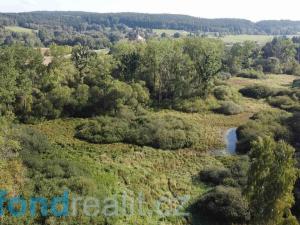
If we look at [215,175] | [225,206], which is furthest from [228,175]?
[225,206]

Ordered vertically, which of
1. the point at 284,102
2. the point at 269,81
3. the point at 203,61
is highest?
the point at 203,61

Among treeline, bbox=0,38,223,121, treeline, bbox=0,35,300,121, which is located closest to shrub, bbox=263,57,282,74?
treeline, bbox=0,35,300,121

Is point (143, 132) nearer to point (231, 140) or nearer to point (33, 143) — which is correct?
point (231, 140)

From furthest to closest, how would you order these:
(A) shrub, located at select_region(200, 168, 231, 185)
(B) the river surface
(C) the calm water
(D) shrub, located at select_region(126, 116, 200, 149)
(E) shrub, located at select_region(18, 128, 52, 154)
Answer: (C) the calm water, (D) shrub, located at select_region(126, 116, 200, 149), (B) the river surface, (E) shrub, located at select_region(18, 128, 52, 154), (A) shrub, located at select_region(200, 168, 231, 185)

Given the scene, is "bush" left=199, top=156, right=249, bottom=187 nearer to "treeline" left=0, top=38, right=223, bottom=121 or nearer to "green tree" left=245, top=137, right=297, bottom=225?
"green tree" left=245, top=137, right=297, bottom=225

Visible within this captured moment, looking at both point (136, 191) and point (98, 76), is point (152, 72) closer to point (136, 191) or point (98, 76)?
point (98, 76)

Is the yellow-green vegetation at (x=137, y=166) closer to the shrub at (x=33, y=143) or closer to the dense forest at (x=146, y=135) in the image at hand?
the dense forest at (x=146, y=135)
